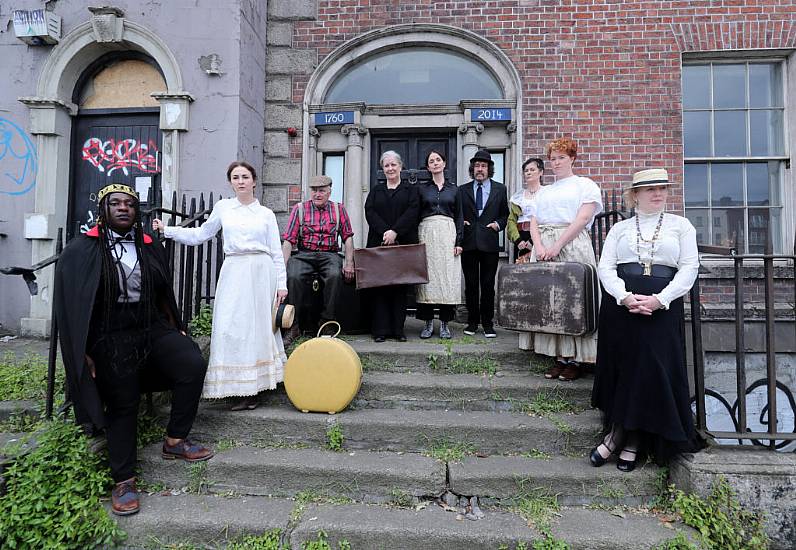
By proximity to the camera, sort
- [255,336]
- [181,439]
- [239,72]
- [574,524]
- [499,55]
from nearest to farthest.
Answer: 1. [574,524]
2. [181,439]
3. [255,336]
4. [239,72]
5. [499,55]

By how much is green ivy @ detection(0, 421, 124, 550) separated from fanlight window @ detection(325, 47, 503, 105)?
5396 mm

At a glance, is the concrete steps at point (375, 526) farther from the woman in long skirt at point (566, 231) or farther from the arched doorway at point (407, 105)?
the arched doorway at point (407, 105)

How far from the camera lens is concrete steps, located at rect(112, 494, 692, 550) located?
8.25 ft

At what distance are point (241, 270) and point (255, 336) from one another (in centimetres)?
50

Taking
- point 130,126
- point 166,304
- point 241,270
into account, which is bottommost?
point 166,304

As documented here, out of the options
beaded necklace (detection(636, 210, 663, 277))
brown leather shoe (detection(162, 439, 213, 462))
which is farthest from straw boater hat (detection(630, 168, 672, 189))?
brown leather shoe (detection(162, 439, 213, 462))

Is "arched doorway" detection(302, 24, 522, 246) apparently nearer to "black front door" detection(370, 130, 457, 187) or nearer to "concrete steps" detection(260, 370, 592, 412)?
"black front door" detection(370, 130, 457, 187)

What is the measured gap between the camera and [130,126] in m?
6.34

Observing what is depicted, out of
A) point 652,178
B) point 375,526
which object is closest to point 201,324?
point 375,526

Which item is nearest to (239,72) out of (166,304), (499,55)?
(499,55)

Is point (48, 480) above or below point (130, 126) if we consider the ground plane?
below

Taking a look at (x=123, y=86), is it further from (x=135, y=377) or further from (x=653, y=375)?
(x=653, y=375)

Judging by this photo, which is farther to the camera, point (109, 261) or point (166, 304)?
point (166, 304)

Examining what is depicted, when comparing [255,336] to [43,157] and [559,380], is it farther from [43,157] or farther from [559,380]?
[43,157]
